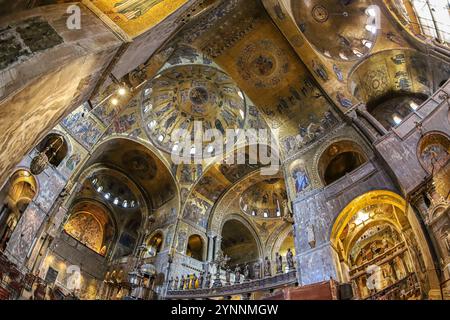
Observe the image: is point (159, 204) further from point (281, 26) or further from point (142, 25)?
point (142, 25)

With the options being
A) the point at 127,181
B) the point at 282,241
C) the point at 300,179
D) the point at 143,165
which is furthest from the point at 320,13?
the point at 127,181

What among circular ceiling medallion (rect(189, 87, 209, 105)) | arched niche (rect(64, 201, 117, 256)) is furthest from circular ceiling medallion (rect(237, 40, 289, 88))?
arched niche (rect(64, 201, 117, 256))

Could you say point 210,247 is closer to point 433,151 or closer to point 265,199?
point 265,199

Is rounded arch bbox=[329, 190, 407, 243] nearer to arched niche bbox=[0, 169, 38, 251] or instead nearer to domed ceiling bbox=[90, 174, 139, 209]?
arched niche bbox=[0, 169, 38, 251]

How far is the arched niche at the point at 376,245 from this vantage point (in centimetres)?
1010

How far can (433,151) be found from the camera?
8.94m

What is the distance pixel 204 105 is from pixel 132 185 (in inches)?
310

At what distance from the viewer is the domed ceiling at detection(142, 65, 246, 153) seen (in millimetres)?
18234

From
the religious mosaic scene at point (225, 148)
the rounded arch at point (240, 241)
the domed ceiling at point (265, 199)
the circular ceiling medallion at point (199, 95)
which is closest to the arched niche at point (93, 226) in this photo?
the religious mosaic scene at point (225, 148)

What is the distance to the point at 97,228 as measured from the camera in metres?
21.3

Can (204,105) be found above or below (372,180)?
above

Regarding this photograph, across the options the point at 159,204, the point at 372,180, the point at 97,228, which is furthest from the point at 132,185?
the point at 372,180

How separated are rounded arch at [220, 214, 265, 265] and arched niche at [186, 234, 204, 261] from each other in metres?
1.85
